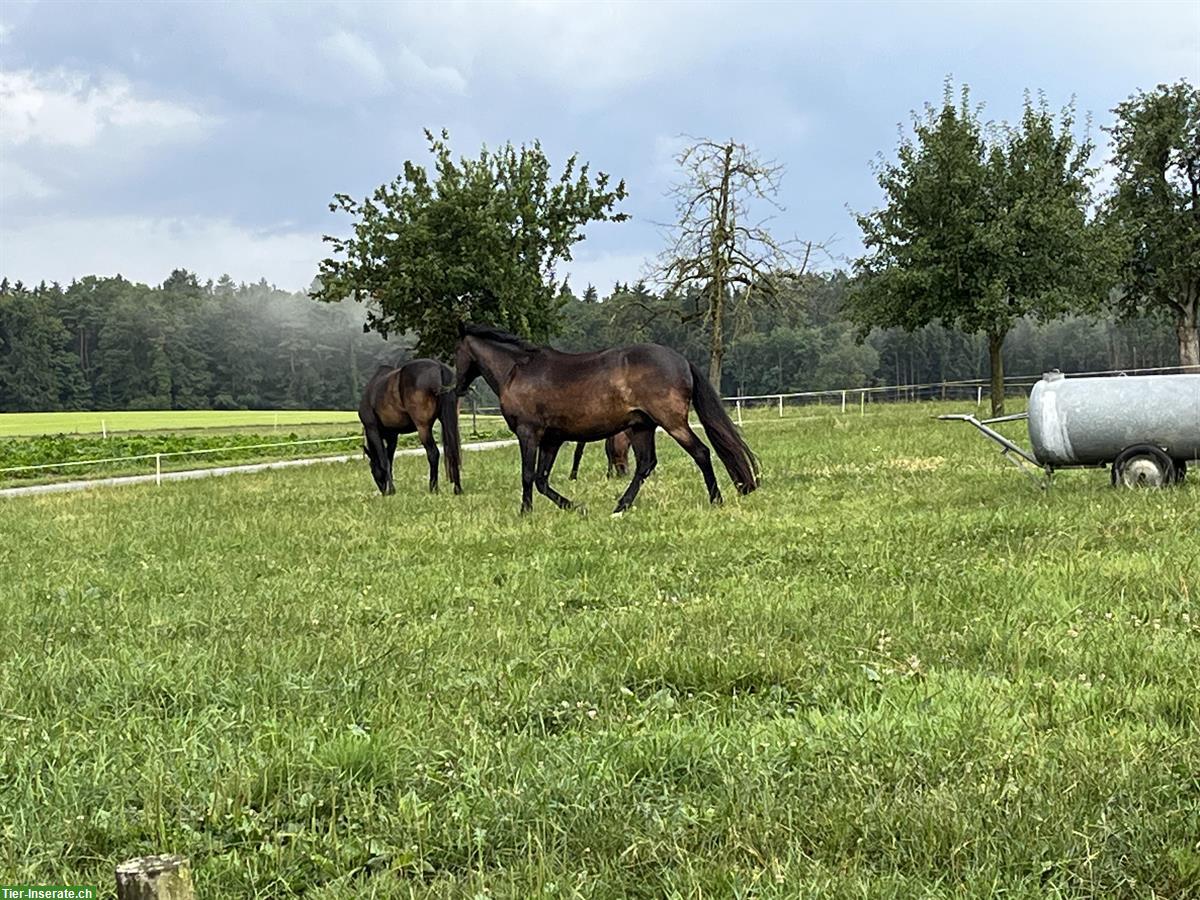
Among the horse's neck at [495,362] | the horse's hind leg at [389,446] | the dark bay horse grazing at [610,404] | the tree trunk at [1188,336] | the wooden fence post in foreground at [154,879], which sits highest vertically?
the tree trunk at [1188,336]

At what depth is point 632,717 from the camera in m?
3.80

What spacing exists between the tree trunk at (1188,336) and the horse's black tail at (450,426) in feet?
120

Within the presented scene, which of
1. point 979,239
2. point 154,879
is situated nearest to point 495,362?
point 154,879

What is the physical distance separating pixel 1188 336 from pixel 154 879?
46605 mm

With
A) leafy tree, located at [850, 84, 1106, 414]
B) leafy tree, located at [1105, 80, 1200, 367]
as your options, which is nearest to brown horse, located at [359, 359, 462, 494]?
leafy tree, located at [850, 84, 1106, 414]

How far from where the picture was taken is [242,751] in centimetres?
347

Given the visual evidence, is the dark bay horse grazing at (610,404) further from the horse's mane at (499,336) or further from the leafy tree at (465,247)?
the leafy tree at (465,247)

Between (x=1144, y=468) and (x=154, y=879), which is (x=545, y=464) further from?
(x=154, y=879)

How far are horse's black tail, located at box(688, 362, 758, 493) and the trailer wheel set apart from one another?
374 cm

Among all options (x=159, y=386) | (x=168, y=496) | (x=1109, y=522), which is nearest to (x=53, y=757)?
(x=1109, y=522)

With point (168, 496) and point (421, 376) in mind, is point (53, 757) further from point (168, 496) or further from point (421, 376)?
point (168, 496)

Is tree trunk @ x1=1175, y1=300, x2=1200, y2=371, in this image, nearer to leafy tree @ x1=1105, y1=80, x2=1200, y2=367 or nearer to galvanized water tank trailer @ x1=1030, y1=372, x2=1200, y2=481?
leafy tree @ x1=1105, y1=80, x2=1200, y2=367

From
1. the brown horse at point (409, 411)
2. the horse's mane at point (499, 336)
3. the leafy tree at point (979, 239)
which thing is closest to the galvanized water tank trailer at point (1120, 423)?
the horse's mane at point (499, 336)

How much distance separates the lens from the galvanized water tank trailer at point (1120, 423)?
9945 millimetres
